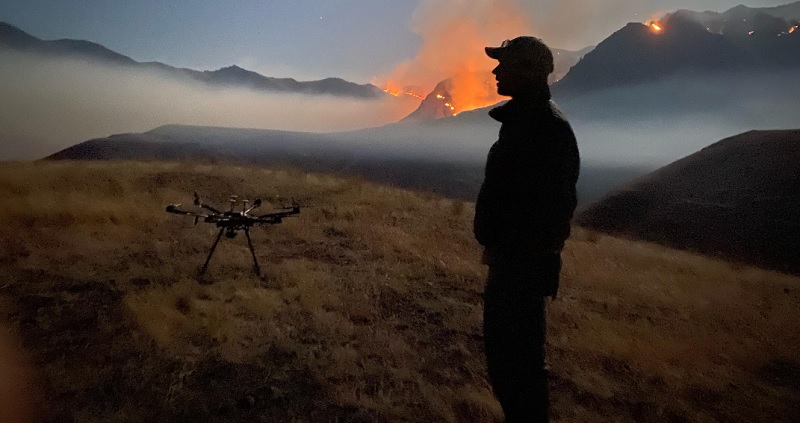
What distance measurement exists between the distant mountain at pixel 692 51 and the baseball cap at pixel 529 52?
12.1 meters

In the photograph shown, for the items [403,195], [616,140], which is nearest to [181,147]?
[403,195]

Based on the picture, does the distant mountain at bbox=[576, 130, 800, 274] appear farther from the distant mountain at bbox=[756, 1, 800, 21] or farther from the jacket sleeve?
the jacket sleeve

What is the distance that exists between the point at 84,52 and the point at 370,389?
864cm

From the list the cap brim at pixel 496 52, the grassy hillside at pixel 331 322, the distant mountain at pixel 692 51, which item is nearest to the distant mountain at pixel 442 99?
the distant mountain at pixel 692 51

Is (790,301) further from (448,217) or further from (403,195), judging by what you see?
(403,195)

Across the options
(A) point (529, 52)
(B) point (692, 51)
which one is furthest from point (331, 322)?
(B) point (692, 51)

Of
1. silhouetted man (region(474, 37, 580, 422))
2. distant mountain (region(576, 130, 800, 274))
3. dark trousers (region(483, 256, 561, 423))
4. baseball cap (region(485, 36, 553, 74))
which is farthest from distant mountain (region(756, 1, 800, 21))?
dark trousers (region(483, 256, 561, 423))

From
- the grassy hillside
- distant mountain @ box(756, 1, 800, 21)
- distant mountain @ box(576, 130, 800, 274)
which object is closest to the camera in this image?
the grassy hillside

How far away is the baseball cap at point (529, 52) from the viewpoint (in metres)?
2.77

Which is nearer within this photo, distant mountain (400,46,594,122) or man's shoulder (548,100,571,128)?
man's shoulder (548,100,571,128)

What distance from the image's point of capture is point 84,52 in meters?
9.05

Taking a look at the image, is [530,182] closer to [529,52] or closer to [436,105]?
[529,52]

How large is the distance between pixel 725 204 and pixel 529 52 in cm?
1209

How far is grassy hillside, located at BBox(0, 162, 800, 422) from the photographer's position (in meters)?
3.91
